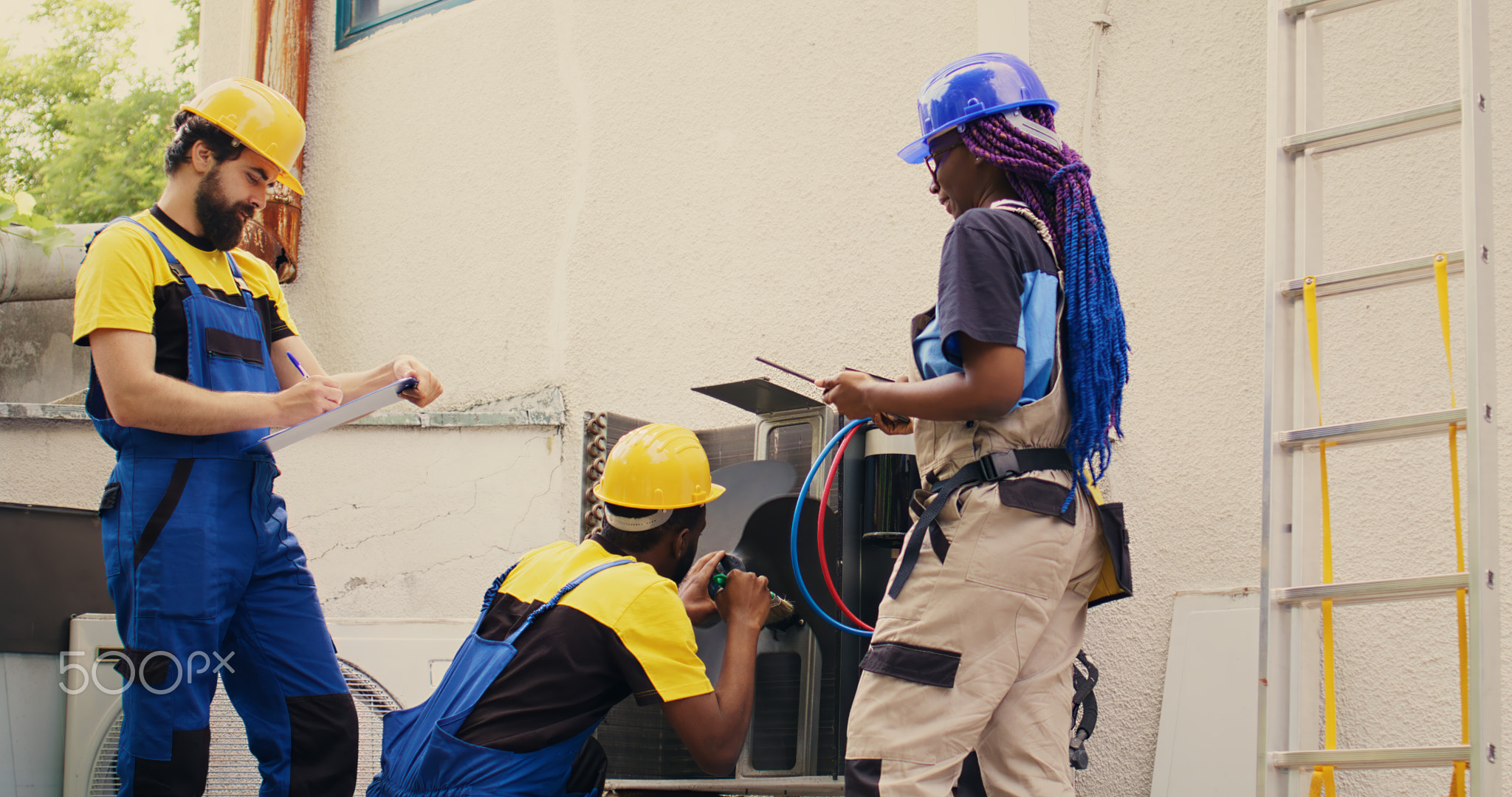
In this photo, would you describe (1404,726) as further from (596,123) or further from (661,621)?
→ (596,123)

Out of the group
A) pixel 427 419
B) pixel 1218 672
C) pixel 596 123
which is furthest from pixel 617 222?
pixel 1218 672

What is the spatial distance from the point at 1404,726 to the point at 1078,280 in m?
1.57

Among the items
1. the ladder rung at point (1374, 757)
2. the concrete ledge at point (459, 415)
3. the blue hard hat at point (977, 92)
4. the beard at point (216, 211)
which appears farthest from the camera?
the concrete ledge at point (459, 415)

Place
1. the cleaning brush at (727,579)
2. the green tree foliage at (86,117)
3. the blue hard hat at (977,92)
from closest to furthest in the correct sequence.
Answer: the blue hard hat at (977,92) → the cleaning brush at (727,579) → the green tree foliage at (86,117)

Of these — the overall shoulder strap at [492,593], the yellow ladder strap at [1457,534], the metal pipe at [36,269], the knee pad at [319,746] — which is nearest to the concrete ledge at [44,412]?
the metal pipe at [36,269]

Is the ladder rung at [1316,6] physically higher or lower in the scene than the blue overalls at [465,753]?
higher

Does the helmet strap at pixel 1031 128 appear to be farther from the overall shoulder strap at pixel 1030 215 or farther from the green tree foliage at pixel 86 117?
the green tree foliage at pixel 86 117

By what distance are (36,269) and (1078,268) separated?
5572 mm

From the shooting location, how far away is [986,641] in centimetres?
216

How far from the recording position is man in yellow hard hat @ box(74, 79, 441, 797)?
2.60 m

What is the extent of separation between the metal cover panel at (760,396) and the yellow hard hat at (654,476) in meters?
0.26

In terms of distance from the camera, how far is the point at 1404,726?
293 centimetres

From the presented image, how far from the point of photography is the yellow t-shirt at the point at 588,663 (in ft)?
8.08

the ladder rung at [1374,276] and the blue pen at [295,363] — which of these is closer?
the ladder rung at [1374,276]
